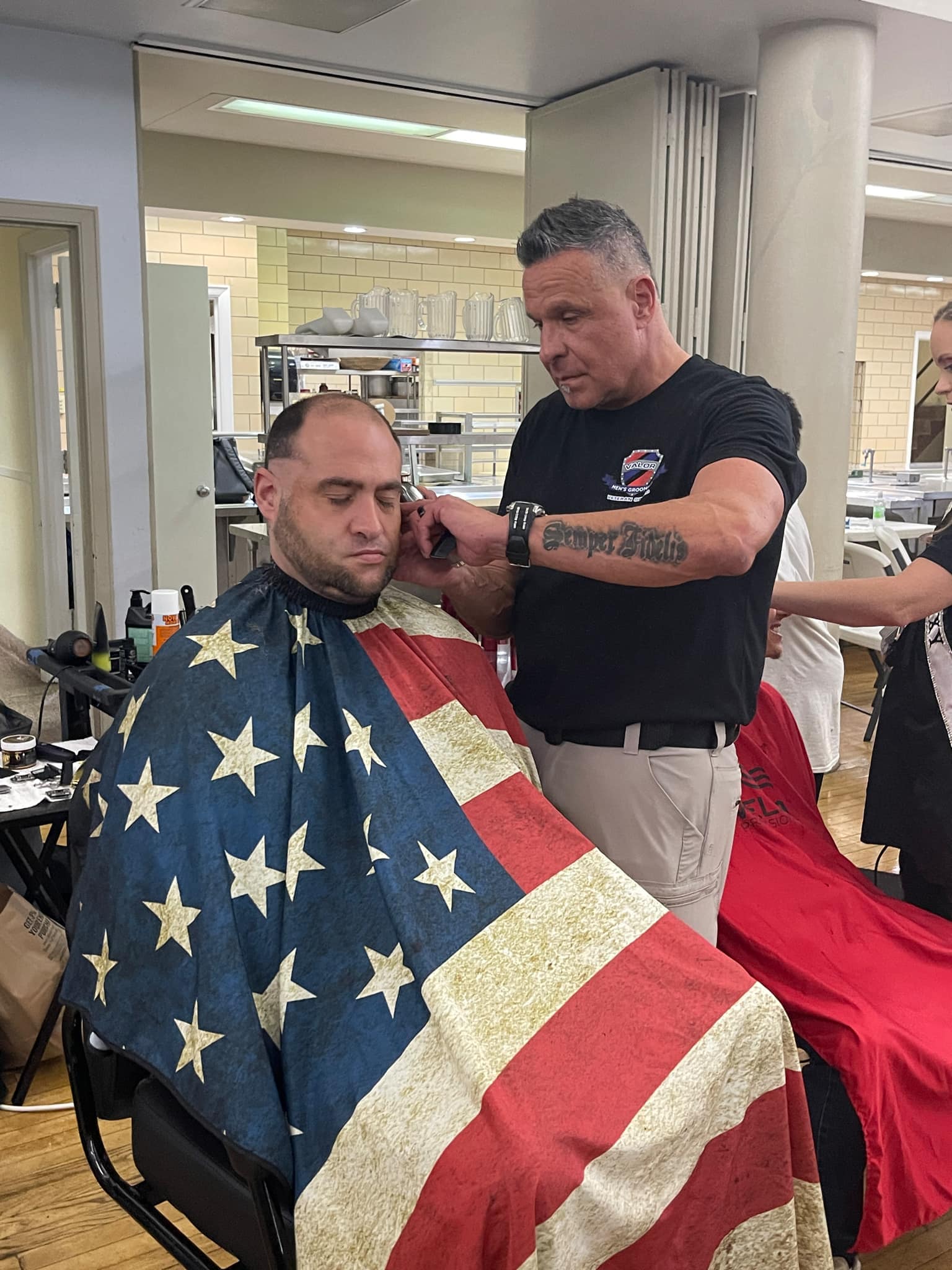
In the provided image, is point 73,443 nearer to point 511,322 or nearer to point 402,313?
point 402,313

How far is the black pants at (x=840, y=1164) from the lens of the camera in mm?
1737

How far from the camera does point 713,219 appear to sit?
4230 millimetres

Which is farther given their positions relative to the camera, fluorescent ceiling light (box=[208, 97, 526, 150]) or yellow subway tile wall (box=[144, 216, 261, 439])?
yellow subway tile wall (box=[144, 216, 261, 439])

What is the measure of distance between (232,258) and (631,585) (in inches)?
283

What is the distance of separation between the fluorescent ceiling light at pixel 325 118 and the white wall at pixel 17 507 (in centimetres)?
156

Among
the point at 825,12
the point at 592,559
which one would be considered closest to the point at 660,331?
the point at 592,559

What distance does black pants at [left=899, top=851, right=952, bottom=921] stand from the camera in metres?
2.24

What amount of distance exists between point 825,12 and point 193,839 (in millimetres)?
3225

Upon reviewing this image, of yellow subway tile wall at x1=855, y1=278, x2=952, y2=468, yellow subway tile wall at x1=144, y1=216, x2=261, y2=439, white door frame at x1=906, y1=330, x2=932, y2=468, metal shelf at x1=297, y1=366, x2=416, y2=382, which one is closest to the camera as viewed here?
metal shelf at x1=297, y1=366, x2=416, y2=382

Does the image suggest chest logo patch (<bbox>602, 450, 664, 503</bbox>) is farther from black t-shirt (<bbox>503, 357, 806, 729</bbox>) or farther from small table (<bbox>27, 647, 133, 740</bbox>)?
small table (<bbox>27, 647, 133, 740</bbox>)

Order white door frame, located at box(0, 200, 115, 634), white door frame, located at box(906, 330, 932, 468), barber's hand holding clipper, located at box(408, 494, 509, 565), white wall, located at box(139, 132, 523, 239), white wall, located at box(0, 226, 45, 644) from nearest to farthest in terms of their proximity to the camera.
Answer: barber's hand holding clipper, located at box(408, 494, 509, 565), white door frame, located at box(0, 200, 115, 634), white wall, located at box(0, 226, 45, 644), white wall, located at box(139, 132, 523, 239), white door frame, located at box(906, 330, 932, 468)

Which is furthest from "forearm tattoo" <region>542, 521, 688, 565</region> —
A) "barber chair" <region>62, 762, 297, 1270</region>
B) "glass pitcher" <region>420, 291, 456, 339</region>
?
"glass pitcher" <region>420, 291, 456, 339</region>

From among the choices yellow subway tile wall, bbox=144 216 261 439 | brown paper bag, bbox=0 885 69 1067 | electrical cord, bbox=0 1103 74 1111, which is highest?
yellow subway tile wall, bbox=144 216 261 439

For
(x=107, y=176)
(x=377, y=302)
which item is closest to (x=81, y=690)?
(x=107, y=176)
